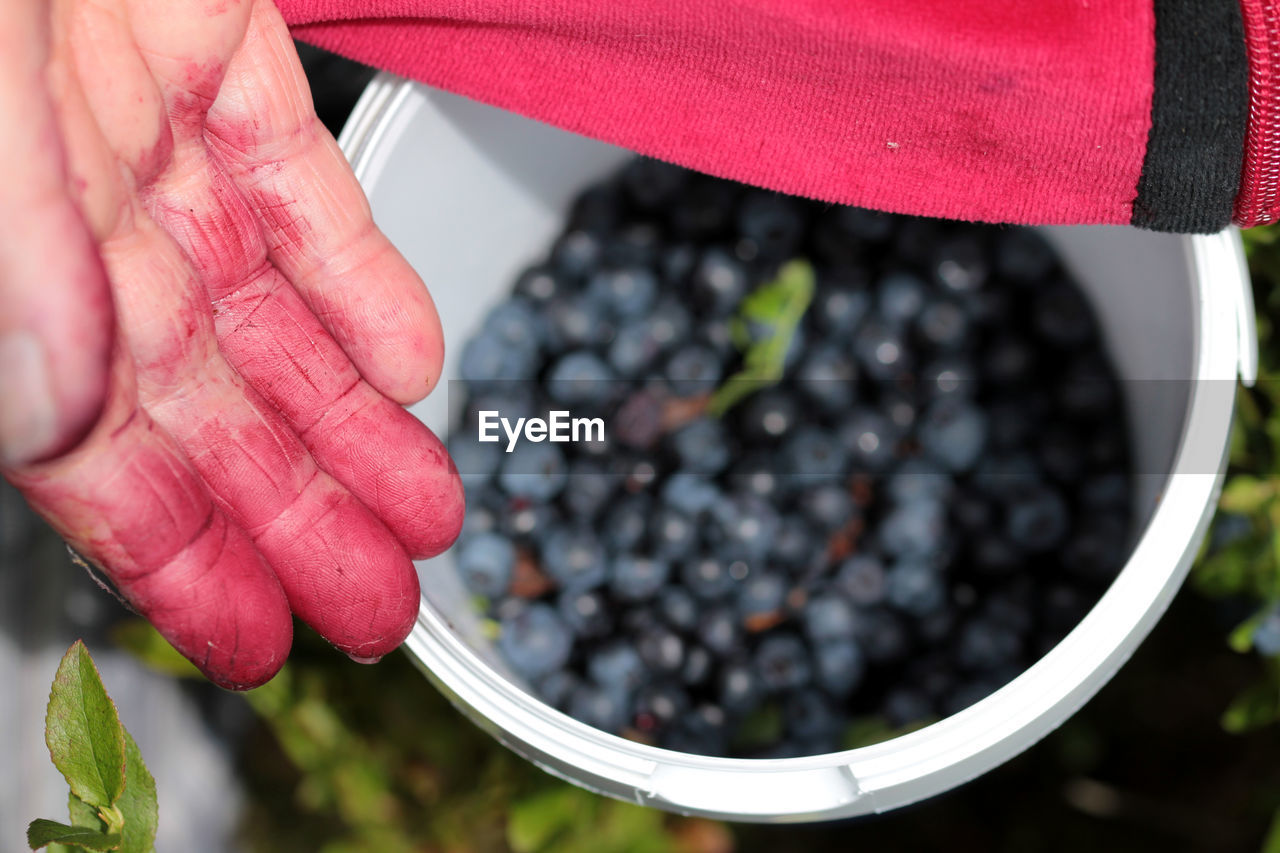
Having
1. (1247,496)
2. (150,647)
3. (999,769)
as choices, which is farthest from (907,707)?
(150,647)

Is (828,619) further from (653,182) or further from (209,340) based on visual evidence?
(209,340)

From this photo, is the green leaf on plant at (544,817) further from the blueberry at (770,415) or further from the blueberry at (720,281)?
the blueberry at (720,281)

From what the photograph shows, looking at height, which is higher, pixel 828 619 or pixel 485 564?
pixel 485 564

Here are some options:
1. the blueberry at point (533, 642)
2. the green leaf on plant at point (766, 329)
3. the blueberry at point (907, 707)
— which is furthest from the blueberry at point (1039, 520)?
the blueberry at point (533, 642)

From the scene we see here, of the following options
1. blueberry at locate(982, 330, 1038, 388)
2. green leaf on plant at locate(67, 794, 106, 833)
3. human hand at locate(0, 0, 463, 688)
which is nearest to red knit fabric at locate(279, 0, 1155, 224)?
human hand at locate(0, 0, 463, 688)

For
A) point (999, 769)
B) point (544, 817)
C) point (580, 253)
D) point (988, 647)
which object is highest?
point (580, 253)

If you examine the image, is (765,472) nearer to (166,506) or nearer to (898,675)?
(898,675)
